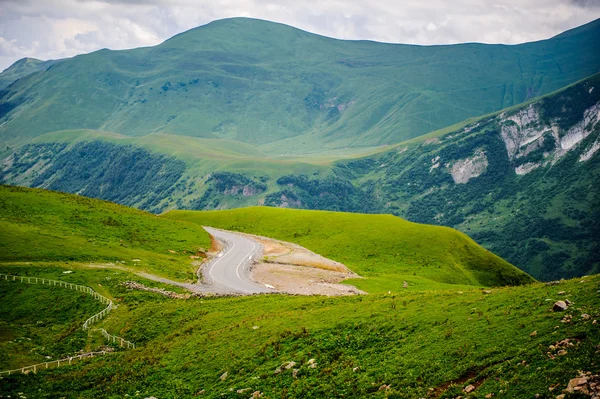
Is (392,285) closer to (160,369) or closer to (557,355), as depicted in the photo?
(160,369)

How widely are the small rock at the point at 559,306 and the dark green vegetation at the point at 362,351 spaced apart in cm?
39

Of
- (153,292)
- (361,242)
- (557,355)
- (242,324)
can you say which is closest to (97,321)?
(153,292)

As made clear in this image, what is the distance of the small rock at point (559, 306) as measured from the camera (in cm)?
2500

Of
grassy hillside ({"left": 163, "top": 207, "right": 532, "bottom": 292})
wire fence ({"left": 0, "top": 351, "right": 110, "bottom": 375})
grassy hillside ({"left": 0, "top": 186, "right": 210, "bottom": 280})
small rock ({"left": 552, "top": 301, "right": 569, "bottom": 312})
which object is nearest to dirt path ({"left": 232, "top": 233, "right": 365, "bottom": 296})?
grassy hillside ({"left": 163, "top": 207, "right": 532, "bottom": 292})

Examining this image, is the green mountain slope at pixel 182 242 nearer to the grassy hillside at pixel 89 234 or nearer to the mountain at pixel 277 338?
the grassy hillside at pixel 89 234

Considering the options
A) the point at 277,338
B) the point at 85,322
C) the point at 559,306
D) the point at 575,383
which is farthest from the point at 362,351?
the point at 85,322

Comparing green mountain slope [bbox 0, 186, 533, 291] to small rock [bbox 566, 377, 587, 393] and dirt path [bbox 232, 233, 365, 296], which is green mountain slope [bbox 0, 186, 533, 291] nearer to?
dirt path [bbox 232, 233, 365, 296]

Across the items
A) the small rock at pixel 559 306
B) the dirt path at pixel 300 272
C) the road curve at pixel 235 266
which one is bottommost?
the dirt path at pixel 300 272

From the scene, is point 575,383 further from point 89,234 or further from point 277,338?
point 89,234

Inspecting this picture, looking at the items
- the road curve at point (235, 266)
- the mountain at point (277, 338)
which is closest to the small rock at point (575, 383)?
the mountain at point (277, 338)

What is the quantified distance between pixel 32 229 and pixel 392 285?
160 ft

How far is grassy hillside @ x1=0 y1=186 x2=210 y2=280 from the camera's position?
213ft

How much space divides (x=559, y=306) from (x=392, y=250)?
63.1 metres

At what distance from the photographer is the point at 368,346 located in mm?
28188
